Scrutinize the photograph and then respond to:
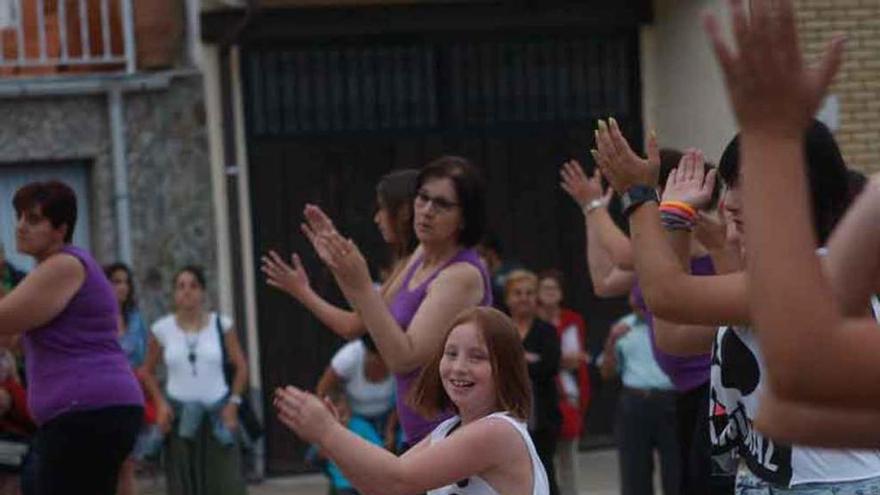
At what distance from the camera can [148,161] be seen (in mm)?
15836

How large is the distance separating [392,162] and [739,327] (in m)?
11.4

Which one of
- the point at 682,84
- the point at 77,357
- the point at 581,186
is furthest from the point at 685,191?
the point at 682,84

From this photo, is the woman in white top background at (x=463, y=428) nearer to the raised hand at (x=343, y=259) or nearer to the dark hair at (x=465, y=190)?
the raised hand at (x=343, y=259)

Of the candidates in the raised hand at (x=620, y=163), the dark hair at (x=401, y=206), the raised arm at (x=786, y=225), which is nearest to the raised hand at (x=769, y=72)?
the raised arm at (x=786, y=225)

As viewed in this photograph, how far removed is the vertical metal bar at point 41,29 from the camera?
616 inches

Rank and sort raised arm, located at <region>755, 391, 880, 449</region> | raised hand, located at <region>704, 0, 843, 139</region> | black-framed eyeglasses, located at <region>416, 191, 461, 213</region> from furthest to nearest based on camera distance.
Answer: black-framed eyeglasses, located at <region>416, 191, 461, 213</region>, raised arm, located at <region>755, 391, 880, 449</region>, raised hand, located at <region>704, 0, 843, 139</region>

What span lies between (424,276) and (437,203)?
0.77ft

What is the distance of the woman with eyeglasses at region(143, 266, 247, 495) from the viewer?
12.0 metres

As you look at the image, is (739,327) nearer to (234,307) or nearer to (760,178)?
(760,178)

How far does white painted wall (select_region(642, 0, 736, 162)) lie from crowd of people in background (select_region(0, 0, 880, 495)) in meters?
4.87

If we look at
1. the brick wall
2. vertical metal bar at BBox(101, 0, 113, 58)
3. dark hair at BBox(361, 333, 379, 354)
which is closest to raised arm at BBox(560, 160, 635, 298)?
dark hair at BBox(361, 333, 379, 354)

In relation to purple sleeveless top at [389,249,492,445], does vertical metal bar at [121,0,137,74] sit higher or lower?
higher

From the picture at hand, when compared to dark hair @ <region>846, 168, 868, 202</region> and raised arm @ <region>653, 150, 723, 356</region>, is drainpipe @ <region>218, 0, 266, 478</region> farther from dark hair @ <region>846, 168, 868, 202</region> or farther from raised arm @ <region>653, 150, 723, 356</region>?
dark hair @ <region>846, 168, 868, 202</region>

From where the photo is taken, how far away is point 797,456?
5.04 m
